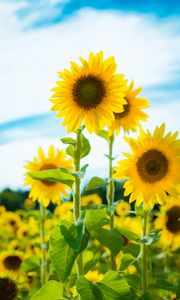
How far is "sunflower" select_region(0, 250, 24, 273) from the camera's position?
516 cm

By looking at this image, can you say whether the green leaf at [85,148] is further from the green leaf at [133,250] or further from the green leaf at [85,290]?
the green leaf at [133,250]

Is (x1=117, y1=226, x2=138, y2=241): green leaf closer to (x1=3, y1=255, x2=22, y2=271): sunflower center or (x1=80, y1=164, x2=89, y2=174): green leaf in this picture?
(x1=80, y1=164, x2=89, y2=174): green leaf

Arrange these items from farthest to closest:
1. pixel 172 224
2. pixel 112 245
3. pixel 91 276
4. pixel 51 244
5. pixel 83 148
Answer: pixel 172 224, pixel 91 276, pixel 112 245, pixel 83 148, pixel 51 244

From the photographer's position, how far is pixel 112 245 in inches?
127

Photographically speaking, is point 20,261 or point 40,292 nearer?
point 40,292

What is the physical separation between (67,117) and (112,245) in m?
0.74

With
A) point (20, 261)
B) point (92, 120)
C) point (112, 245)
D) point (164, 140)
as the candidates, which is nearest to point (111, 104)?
point (92, 120)

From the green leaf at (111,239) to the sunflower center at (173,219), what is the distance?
1259 mm

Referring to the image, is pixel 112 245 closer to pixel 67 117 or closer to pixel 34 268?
pixel 67 117

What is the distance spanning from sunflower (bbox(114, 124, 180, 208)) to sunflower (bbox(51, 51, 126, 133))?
0.69 ft

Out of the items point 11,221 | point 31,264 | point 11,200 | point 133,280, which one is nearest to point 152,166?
point 133,280

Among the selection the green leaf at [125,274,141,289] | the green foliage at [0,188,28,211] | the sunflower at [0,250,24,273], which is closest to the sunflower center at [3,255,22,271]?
the sunflower at [0,250,24,273]

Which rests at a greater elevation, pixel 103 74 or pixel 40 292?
Result: pixel 103 74

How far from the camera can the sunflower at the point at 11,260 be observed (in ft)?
16.9
